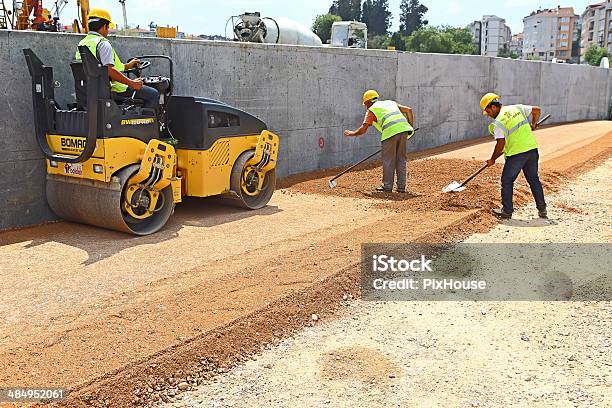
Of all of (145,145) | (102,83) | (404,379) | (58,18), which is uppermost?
(58,18)

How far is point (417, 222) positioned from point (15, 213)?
4.65 metres

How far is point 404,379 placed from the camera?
411 centimetres

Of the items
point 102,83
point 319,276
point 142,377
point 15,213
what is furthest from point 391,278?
point 15,213

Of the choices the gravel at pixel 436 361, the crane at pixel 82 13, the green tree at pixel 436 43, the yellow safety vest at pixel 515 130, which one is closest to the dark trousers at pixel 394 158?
the yellow safety vest at pixel 515 130


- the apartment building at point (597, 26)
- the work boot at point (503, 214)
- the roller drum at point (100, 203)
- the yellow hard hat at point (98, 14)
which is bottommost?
the work boot at point (503, 214)

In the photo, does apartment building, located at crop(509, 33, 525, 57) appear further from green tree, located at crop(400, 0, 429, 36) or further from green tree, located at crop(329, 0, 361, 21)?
green tree, located at crop(329, 0, 361, 21)

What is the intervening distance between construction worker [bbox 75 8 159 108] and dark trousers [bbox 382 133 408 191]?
372 cm

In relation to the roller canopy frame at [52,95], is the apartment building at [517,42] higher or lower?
higher

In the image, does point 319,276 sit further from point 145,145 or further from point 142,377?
point 145,145

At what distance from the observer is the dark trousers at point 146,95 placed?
722 centimetres

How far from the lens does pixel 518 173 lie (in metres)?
8.09

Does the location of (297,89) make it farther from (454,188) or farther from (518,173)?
(518,173)

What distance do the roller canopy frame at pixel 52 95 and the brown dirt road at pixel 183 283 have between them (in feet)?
3.16

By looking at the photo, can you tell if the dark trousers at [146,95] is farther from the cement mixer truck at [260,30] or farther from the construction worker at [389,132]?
the cement mixer truck at [260,30]
